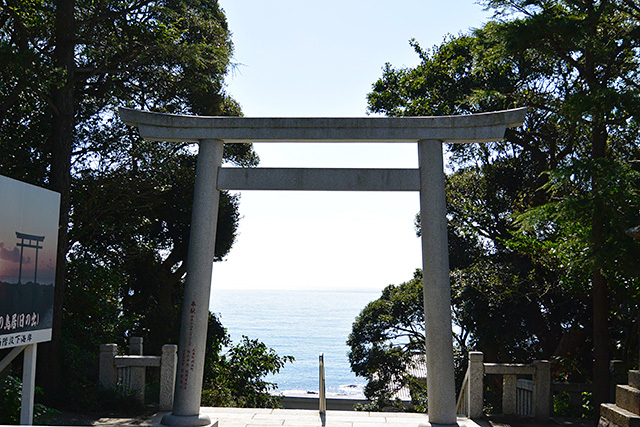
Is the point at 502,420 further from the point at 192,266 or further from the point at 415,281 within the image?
the point at 415,281

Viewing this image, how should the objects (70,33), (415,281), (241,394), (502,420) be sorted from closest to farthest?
(502,420) < (70,33) < (241,394) < (415,281)

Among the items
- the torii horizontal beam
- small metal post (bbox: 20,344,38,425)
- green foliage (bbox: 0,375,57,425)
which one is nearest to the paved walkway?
green foliage (bbox: 0,375,57,425)

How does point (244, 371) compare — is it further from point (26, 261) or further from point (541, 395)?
point (26, 261)

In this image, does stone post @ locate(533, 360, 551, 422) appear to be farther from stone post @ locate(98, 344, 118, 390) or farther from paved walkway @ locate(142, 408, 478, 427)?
stone post @ locate(98, 344, 118, 390)

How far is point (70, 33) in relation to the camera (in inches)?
401

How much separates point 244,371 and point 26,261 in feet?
30.8

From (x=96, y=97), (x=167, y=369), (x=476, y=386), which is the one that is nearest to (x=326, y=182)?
(x=476, y=386)

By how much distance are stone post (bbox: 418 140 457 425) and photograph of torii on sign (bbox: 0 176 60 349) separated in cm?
423

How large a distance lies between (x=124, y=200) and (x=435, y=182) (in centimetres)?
756

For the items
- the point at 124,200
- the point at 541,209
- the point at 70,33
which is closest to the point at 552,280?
the point at 541,209

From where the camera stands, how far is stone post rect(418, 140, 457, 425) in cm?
746

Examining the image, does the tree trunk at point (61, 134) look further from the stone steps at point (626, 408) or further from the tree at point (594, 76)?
the stone steps at point (626, 408)

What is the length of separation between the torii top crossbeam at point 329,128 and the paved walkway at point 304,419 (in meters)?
3.72

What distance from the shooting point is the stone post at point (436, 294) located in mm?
7461
